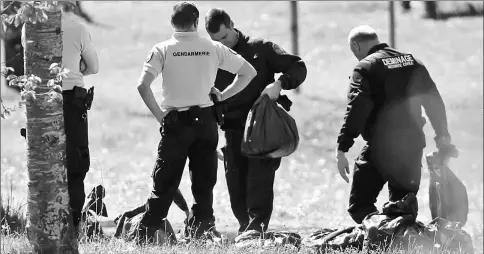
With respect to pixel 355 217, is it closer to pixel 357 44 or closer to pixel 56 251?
pixel 357 44

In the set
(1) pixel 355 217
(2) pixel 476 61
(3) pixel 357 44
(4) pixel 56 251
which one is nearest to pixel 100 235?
(4) pixel 56 251

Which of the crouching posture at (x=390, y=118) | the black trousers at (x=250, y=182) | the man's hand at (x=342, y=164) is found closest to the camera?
the man's hand at (x=342, y=164)

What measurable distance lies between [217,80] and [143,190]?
472 centimetres

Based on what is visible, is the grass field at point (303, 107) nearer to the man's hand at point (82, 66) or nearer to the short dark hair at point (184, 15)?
the man's hand at point (82, 66)

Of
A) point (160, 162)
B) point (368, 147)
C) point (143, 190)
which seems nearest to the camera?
point (160, 162)

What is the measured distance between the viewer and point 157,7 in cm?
2700

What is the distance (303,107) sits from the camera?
17938 mm

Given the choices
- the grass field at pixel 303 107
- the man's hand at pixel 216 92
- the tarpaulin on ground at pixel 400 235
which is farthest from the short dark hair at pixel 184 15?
the tarpaulin on ground at pixel 400 235

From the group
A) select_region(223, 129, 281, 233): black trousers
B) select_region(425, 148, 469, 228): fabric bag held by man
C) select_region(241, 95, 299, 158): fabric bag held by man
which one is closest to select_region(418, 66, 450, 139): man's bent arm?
select_region(425, 148, 469, 228): fabric bag held by man

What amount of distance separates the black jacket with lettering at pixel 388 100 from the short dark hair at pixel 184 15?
1.23m

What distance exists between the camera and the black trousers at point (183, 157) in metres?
6.41

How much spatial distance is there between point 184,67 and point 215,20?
0.72 metres

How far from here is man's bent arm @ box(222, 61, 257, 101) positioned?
6695 mm

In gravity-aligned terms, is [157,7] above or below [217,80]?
above
